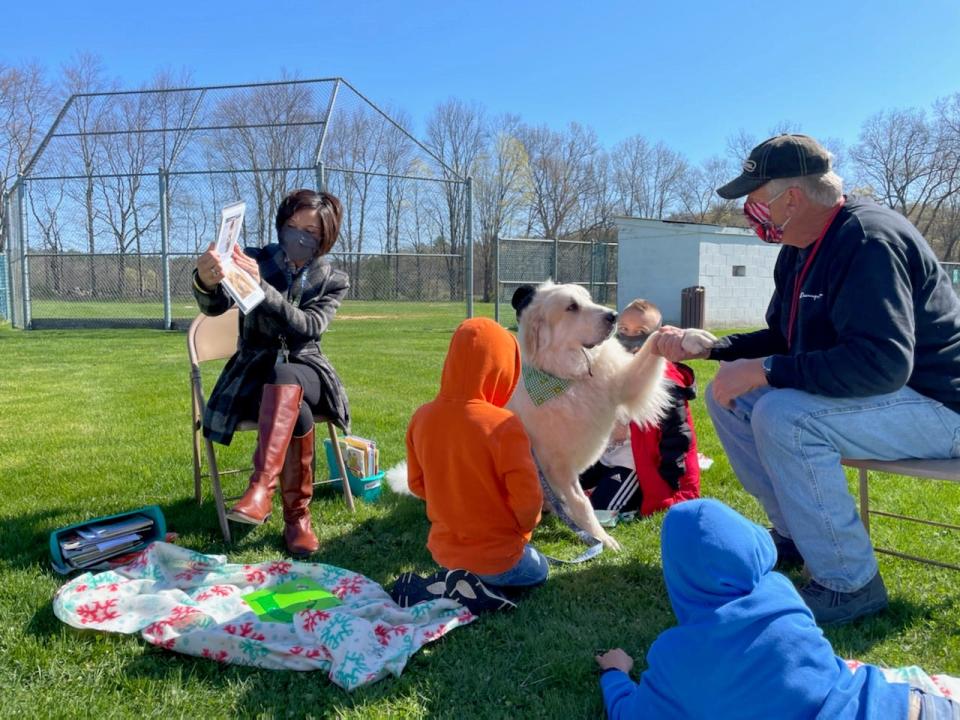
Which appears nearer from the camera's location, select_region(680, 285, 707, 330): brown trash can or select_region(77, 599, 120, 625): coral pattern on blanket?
select_region(77, 599, 120, 625): coral pattern on blanket

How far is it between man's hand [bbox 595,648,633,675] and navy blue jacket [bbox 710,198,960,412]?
1.14 metres

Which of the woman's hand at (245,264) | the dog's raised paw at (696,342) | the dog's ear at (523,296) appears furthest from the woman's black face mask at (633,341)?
the woman's hand at (245,264)

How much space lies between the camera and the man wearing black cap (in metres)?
2.35

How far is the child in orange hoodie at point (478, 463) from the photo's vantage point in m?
2.60

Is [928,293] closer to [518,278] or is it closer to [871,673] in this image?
[871,673]

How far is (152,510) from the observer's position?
11.2ft

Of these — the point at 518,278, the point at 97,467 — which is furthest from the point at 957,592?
the point at 518,278

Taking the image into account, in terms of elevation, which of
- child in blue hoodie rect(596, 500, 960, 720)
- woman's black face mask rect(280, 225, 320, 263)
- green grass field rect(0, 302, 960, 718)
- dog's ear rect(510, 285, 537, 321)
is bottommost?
green grass field rect(0, 302, 960, 718)

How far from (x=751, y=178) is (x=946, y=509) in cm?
257

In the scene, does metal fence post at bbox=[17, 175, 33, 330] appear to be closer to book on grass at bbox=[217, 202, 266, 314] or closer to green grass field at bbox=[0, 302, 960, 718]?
green grass field at bbox=[0, 302, 960, 718]

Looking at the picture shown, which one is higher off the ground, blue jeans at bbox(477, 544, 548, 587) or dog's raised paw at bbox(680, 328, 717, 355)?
dog's raised paw at bbox(680, 328, 717, 355)

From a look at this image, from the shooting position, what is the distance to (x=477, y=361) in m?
2.64

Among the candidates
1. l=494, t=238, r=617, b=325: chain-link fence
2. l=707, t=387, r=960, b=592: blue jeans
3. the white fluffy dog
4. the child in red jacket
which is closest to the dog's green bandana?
the white fluffy dog

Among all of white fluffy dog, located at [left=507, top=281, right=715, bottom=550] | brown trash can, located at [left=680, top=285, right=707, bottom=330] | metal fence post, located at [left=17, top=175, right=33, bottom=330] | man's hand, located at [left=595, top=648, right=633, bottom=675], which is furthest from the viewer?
brown trash can, located at [left=680, top=285, right=707, bottom=330]
